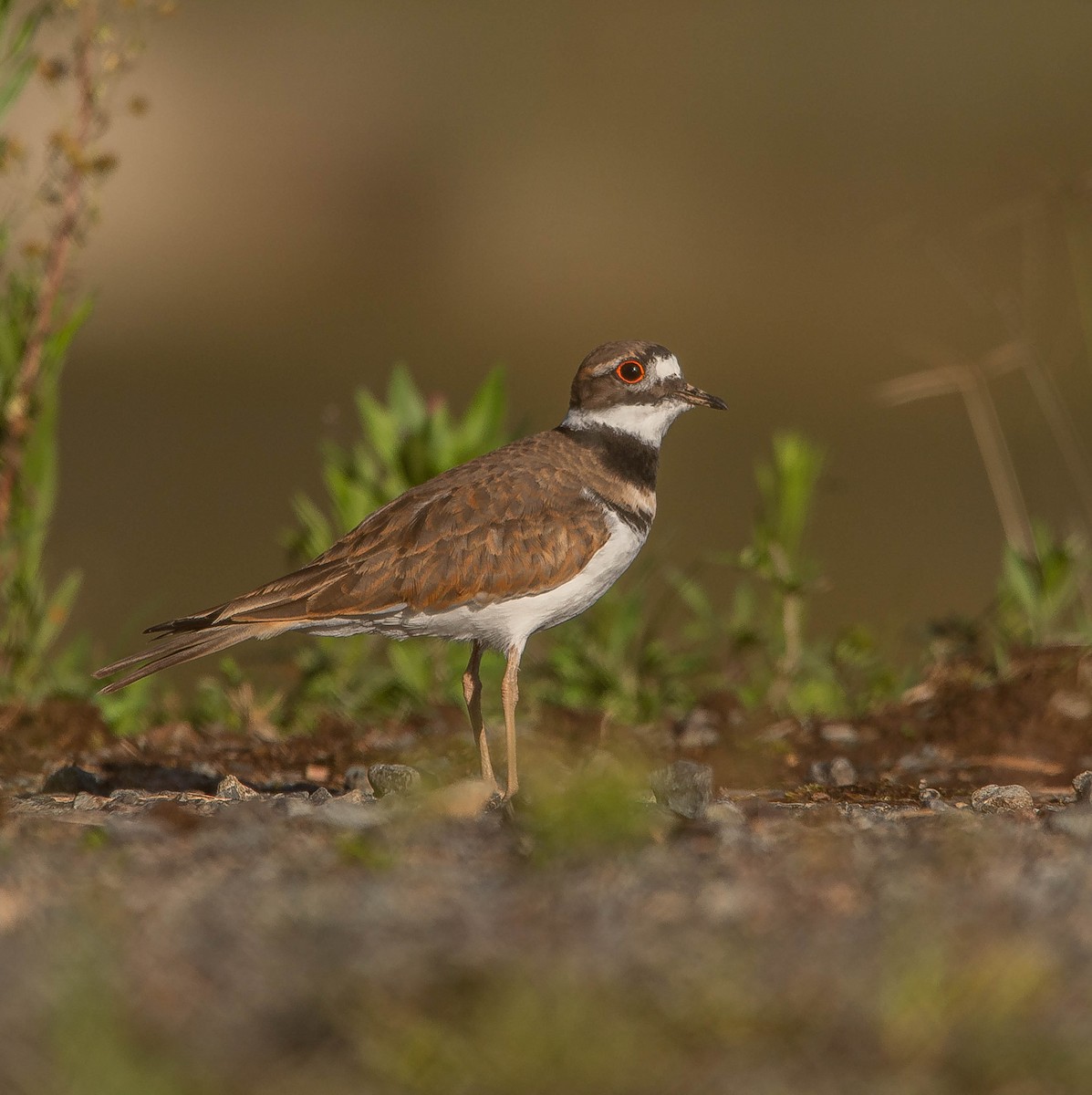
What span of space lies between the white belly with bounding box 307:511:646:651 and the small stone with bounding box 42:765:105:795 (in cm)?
97

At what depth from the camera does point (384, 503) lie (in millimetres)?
7105

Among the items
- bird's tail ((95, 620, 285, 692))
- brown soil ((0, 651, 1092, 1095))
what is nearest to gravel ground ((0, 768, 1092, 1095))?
brown soil ((0, 651, 1092, 1095))

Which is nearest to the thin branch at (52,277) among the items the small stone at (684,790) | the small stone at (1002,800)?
the small stone at (684,790)

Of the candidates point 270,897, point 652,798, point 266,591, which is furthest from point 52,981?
point 266,591

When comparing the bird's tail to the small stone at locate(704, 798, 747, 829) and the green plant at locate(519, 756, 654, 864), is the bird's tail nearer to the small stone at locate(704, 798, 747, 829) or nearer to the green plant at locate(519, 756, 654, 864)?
the small stone at locate(704, 798, 747, 829)

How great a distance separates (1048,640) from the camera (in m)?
6.91

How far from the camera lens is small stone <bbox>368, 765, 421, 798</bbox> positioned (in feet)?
16.5

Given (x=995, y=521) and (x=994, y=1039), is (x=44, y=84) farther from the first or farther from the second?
(x=995, y=521)

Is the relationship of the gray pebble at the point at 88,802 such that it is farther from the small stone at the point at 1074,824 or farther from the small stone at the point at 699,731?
the small stone at the point at 1074,824

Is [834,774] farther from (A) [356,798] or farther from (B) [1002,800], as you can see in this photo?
(A) [356,798]

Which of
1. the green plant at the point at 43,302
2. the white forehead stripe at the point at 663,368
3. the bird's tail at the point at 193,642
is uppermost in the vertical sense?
the green plant at the point at 43,302

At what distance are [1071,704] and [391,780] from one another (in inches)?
114

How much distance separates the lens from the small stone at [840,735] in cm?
638

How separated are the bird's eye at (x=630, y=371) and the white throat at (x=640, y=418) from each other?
102 millimetres
